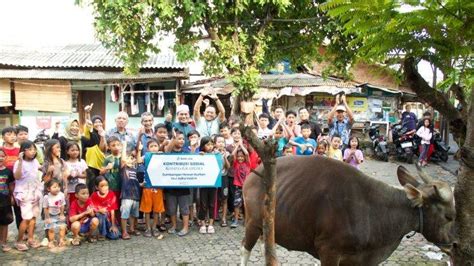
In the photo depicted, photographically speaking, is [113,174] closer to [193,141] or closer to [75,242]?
[75,242]

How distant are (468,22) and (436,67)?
32.0 inches

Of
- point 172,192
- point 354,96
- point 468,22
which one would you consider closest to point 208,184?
point 172,192

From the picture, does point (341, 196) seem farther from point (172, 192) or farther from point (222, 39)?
point (222, 39)

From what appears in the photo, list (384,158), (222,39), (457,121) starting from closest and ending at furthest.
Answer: (457,121)
(222,39)
(384,158)

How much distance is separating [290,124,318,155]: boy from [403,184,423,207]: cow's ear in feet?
11.6

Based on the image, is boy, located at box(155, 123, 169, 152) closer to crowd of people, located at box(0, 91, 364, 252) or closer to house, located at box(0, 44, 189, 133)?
crowd of people, located at box(0, 91, 364, 252)

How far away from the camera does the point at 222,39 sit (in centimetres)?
958

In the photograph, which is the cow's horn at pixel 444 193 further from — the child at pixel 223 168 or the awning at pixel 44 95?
the awning at pixel 44 95

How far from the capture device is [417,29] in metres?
3.26

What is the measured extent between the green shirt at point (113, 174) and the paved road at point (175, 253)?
91 cm

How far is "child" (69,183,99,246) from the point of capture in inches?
242

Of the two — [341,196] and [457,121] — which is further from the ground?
[457,121]

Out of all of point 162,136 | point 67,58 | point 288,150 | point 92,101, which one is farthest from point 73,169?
point 67,58

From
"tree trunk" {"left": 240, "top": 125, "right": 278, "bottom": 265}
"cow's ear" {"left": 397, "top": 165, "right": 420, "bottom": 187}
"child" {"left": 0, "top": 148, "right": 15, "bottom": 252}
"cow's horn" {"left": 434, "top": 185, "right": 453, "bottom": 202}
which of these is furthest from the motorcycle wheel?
"tree trunk" {"left": 240, "top": 125, "right": 278, "bottom": 265}
